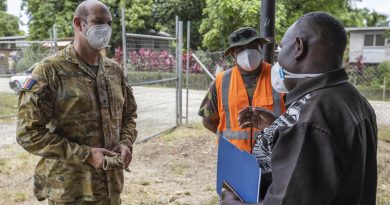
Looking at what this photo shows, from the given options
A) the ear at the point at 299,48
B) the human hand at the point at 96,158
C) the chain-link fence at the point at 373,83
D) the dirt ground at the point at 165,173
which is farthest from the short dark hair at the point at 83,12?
the chain-link fence at the point at 373,83

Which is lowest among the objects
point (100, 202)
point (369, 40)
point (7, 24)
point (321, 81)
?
point (100, 202)

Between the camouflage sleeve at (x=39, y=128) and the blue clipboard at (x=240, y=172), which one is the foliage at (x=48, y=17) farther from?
the blue clipboard at (x=240, y=172)

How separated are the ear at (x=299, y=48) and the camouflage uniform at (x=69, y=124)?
1353 mm

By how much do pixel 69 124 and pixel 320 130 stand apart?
1.55 meters

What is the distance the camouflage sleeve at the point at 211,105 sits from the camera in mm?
3059

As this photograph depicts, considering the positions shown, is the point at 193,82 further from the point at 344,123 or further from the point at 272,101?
the point at 344,123

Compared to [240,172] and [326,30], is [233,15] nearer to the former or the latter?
[240,172]

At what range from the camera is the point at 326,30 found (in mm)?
1312

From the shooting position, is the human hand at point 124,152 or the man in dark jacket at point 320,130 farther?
the human hand at point 124,152

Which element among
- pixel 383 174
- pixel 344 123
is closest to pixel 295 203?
pixel 344 123

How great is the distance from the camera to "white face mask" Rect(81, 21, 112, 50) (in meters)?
2.35

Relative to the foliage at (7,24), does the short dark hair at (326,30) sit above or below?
below

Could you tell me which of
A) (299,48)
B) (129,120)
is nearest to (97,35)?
(129,120)

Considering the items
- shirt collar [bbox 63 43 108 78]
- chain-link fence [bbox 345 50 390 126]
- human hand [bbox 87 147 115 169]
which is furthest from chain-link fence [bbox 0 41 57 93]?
chain-link fence [bbox 345 50 390 126]
